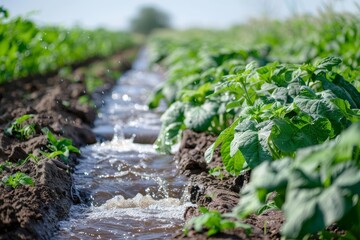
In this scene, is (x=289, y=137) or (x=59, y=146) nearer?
(x=289, y=137)

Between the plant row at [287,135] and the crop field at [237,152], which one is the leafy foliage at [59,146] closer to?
the crop field at [237,152]

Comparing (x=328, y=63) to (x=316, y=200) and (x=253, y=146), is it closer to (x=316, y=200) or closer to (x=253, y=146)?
(x=253, y=146)

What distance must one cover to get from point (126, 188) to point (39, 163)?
636 millimetres

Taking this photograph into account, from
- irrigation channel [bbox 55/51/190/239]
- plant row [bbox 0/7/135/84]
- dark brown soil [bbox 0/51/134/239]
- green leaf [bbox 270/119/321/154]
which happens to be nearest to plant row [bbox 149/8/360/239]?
green leaf [bbox 270/119/321/154]

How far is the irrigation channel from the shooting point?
3041 mm

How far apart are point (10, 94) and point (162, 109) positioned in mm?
1931

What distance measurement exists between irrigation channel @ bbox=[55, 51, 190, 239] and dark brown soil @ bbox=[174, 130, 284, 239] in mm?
109

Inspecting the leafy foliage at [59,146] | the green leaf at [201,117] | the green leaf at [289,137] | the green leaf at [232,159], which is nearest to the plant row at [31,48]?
the leafy foliage at [59,146]

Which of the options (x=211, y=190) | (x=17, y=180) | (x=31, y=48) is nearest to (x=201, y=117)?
(x=211, y=190)

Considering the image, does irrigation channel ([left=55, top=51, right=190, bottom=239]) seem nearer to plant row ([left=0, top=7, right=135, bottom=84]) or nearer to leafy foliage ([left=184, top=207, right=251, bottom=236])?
leafy foliage ([left=184, top=207, right=251, bottom=236])

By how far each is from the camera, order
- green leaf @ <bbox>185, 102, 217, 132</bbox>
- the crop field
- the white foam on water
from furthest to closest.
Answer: green leaf @ <bbox>185, 102, 217, 132</bbox> → the white foam on water → the crop field

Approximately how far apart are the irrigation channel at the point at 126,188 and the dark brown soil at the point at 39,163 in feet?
0.37

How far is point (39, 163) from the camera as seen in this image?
346 centimetres

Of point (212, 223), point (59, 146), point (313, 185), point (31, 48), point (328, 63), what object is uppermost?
point (31, 48)
